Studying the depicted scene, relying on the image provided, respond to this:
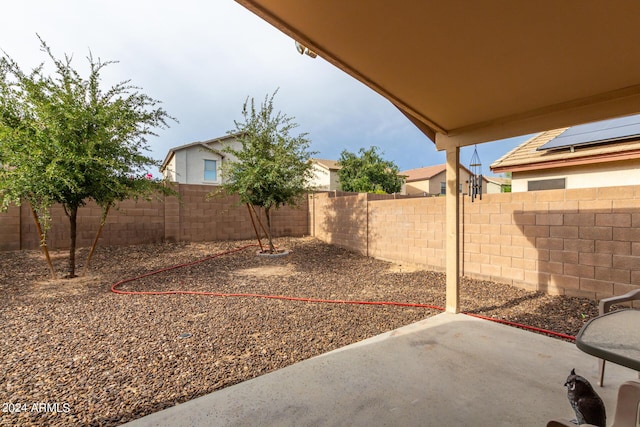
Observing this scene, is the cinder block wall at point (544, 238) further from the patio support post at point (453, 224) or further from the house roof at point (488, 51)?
the house roof at point (488, 51)

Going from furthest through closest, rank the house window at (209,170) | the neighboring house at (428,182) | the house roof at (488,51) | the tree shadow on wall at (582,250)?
1. the neighboring house at (428,182)
2. the house window at (209,170)
3. the tree shadow on wall at (582,250)
4. the house roof at (488,51)

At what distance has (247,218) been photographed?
34.3 ft

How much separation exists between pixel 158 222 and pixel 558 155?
10134 millimetres

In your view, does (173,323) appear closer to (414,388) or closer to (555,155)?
(414,388)

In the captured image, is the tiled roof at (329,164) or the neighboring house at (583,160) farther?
the tiled roof at (329,164)

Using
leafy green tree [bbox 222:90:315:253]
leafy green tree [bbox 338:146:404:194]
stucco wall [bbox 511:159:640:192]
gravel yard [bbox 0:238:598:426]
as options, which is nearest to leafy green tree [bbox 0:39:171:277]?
gravel yard [bbox 0:238:598:426]

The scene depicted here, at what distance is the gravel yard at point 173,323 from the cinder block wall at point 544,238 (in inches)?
12.8

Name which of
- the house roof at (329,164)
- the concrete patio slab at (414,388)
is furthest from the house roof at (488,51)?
the house roof at (329,164)

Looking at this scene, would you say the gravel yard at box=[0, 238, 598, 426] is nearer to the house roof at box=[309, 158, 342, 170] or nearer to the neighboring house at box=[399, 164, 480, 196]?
the house roof at box=[309, 158, 342, 170]

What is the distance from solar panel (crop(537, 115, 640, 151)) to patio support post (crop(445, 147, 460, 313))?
3.97 meters

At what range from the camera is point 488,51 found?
205cm

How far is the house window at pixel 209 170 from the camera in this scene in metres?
20.9

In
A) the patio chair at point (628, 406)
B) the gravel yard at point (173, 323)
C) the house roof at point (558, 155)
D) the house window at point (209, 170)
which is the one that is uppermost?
the house window at point (209, 170)

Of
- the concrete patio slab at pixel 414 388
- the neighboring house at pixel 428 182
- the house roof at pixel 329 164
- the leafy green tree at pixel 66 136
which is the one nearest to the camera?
the concrete patio slab at pixel 414 388
